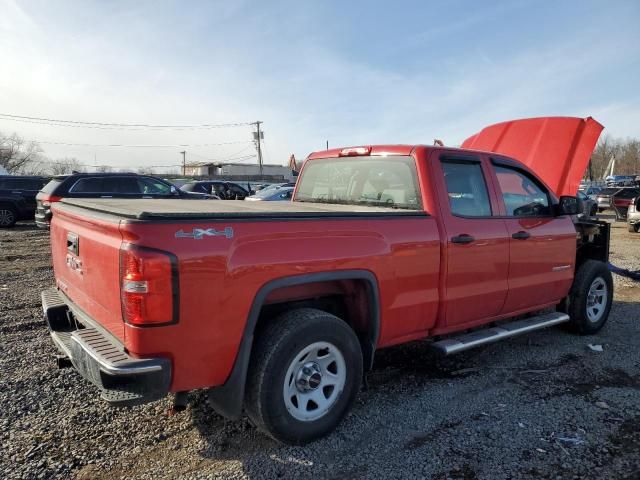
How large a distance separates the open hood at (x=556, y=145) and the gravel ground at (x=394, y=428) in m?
2.61

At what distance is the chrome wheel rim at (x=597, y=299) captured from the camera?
17.7 feet

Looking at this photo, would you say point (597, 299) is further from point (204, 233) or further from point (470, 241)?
point (204, 233)

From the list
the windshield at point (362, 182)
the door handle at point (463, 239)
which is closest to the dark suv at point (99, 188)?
the windshield at point (362, 182)

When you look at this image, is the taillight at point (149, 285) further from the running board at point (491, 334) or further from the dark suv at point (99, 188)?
the dark suv at point (99, 188)

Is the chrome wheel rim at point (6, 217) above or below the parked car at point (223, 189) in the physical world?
below

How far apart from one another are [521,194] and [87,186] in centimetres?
1100

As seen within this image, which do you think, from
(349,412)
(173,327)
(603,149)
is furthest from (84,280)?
(603,149)

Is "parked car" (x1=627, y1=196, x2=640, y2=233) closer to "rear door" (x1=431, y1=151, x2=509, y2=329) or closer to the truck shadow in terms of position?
the truck shadow

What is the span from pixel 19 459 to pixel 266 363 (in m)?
1.57

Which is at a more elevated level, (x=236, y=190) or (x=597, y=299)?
(x=236, y=190)

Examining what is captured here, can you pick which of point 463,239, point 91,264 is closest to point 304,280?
point 91,264

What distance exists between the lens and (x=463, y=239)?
12.3 feet

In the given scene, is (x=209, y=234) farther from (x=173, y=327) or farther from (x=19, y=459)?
(x=19, y=459)

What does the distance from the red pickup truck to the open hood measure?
1858 mm
